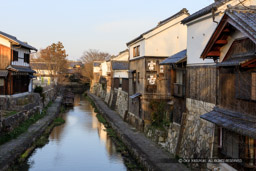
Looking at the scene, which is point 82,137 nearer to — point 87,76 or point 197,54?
point 197,54

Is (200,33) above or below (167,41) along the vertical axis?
below

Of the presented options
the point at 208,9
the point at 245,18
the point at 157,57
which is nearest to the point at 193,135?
the point at 208,9

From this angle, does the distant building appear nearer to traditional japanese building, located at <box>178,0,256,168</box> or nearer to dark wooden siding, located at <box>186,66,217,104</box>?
dark wooden siding, located at <box>186,66,217,104</box>

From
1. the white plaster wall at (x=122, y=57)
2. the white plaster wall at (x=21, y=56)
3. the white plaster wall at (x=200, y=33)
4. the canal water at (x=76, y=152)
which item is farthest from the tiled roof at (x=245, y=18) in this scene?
the white plaster wall at (x=122, y=57)

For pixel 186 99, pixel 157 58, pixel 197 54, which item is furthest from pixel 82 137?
pixel 197 54

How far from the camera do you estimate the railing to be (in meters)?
14.3

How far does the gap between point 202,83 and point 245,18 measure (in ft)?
15.6

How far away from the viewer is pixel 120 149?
18.5m

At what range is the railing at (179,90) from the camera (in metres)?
14.3

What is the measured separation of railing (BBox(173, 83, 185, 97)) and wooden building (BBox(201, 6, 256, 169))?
4.25 metres

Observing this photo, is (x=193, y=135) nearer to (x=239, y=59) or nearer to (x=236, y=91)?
(x=236, y=91)

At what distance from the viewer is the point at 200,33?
39.6 feet

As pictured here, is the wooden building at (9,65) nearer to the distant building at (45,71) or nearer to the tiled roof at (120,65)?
the tiled roof at (120,65)

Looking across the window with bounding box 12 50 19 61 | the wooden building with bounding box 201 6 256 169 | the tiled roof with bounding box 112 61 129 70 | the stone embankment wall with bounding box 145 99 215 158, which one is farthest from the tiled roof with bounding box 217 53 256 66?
the tiled roof with bounding box 112 61 129 70
